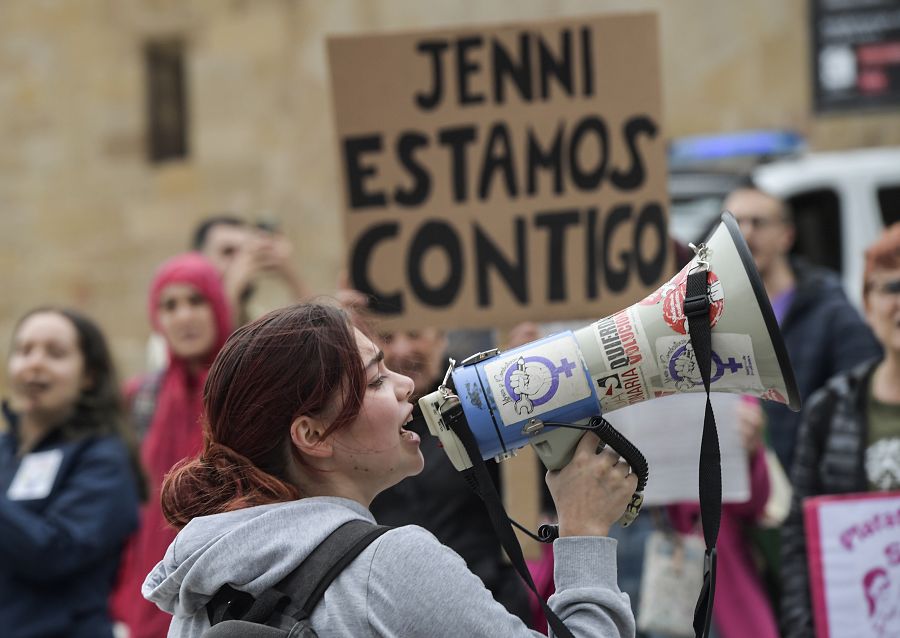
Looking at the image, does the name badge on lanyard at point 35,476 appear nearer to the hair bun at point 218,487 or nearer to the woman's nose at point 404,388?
the hair bun at point 218,487

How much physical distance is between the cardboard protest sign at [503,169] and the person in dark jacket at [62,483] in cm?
86

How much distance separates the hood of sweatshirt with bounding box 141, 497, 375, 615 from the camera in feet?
6.00

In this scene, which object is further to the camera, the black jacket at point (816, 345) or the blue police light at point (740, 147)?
the blue police light at point (740, 147)

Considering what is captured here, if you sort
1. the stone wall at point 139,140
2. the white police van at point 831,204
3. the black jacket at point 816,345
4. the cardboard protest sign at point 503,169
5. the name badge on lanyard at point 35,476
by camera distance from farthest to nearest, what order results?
the stone wall at point 139,140 → the white police van at point 831,204 → the black jacket at point 816,345 → the cardboard protest sign at point 503,169 → the name badge on lanyard at point 35,476

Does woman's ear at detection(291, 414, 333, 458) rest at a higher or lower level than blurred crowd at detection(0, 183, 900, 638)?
higher

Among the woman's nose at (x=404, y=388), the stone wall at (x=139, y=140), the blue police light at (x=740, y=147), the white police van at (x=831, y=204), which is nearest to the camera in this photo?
the woman's nose at (x=404, y=388)

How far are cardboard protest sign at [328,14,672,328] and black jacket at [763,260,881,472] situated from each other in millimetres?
978

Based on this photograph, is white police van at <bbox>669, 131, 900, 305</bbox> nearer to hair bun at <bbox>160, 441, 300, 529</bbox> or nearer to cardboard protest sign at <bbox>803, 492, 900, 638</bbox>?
cardboard protest sign at <bbox>803, 492, 900, 638</bbox>

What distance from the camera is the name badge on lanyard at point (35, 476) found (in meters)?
3.67

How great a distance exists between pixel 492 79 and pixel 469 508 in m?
1.34

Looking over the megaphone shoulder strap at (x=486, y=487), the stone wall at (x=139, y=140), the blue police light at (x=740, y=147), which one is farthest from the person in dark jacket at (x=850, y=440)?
the stone wall at (x=139, y=140)

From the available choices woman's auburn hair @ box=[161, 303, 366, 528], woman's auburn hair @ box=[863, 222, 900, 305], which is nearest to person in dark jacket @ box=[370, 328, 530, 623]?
woman's auburn hair @ box=[863, 222, 900, 305]

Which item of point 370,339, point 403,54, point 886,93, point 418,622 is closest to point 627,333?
point 370,339

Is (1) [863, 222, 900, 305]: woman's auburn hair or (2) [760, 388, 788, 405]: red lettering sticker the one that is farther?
(1) [863, 222, 900, 305]: woman's auburn hair
